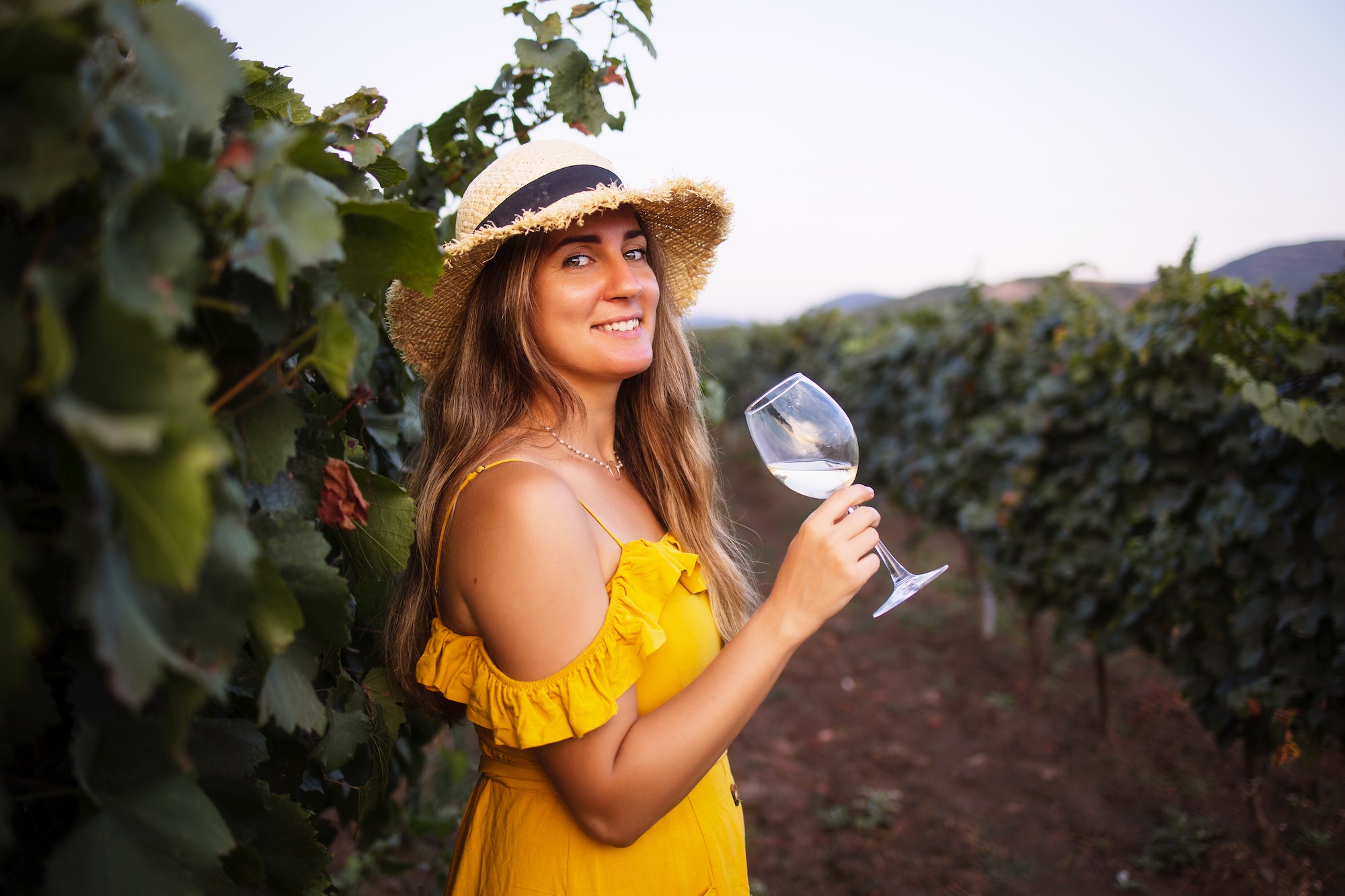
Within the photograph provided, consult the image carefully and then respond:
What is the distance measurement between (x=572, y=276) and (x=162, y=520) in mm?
1399

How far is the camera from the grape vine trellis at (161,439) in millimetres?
572

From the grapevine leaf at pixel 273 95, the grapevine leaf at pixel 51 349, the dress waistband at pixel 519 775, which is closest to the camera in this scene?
the grapevine leaf at pixel 51 349

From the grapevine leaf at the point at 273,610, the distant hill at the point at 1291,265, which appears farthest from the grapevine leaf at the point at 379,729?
the distant hill at the point at 1291,265

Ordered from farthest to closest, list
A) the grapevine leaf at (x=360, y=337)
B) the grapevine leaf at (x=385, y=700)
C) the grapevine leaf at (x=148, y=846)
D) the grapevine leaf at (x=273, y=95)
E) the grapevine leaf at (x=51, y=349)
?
1. the grapevine leaf at (x=385, y=700)
2. the grapevine leaf at (x=273, y=95)
3. the grapevine leaf at (x=360, y=337)
4. the grapevine leaf at (x=148, y=846)
5. the grapevine leaf at (x=51, y=349)

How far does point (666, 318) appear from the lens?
232cm

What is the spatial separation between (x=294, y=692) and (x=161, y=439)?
0.47 meters

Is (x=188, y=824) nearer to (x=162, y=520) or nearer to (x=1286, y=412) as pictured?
(x=162, y=520)

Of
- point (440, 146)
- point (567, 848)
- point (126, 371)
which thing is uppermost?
point (440, 146)

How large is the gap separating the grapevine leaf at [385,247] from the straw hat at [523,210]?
24.5 inches

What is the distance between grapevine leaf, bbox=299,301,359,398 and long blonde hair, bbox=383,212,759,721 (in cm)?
81

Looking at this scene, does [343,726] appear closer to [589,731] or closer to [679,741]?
[589,731]

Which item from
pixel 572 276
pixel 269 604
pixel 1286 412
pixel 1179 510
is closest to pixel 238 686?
pixel 269 604

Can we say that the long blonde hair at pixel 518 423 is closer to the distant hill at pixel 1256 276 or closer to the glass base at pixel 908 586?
the glass base at pixel 908 586

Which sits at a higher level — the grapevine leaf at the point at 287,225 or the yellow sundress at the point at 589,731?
the grapevine leaf at the point at 287,225
